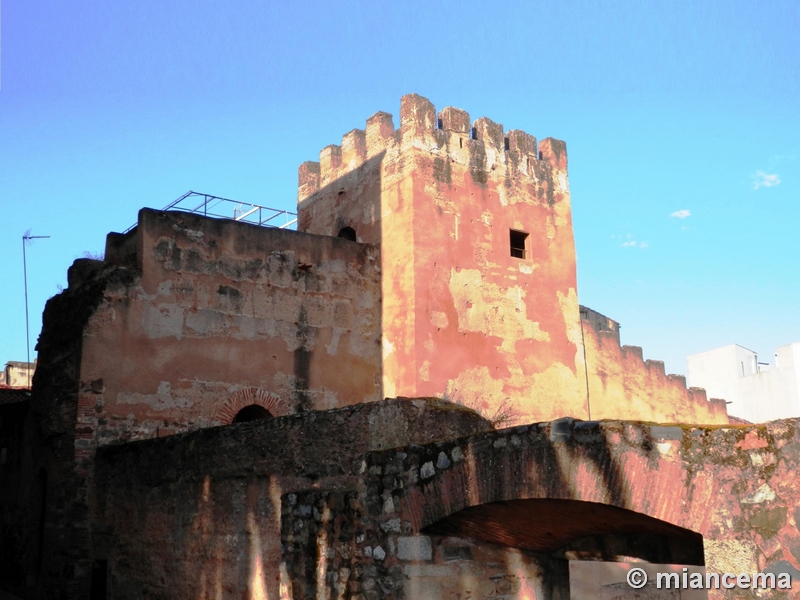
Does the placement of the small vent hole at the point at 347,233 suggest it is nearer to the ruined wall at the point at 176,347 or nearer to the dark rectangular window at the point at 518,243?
the ruined wall at the point at 176,347

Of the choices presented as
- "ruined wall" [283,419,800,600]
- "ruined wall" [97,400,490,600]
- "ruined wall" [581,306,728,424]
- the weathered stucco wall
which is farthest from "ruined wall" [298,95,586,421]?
"ruined wall" [283,419,800,600]

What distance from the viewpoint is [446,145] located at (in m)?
14.1

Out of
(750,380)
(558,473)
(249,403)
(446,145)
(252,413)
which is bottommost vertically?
(558,473)

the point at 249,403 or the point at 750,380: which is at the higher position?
the point at 750,380

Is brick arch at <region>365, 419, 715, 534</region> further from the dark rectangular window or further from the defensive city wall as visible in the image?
the dark rectangular window

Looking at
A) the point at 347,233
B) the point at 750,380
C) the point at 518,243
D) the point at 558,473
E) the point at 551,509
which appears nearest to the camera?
the point at 558,473

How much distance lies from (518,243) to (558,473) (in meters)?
11.1

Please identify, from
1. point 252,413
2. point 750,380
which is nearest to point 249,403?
point 252,413

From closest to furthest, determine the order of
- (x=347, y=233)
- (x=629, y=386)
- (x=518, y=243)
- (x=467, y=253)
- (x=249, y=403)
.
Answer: (x=249, y=403), (x=467, y=253), (x=518, y=243), (x=347, y=233), (x=629, y=386)

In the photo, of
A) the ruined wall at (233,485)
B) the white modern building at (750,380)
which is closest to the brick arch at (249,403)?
the ruined wall at (233,485)

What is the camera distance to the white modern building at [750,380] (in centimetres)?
2758

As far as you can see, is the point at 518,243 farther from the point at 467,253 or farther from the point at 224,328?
the point at 224,328

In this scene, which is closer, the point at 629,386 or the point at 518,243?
the point at 518,243

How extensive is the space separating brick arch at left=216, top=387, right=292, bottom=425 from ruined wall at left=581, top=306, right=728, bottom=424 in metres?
7.57
